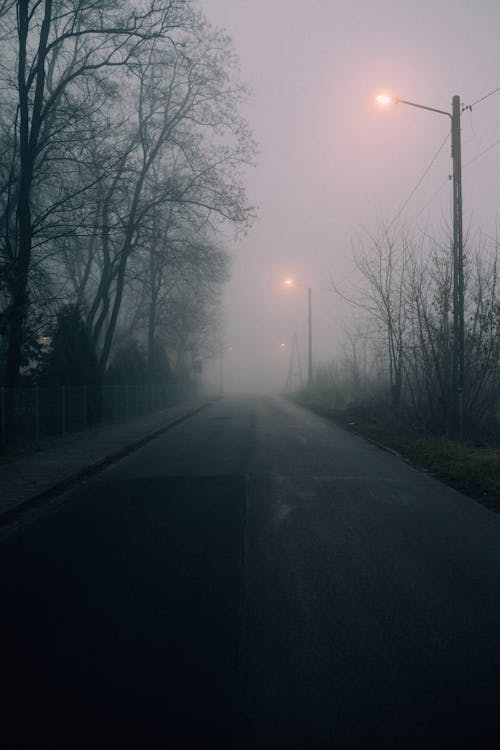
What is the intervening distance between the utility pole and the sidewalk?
26.9 ft

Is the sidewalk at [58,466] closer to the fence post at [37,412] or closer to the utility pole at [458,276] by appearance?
Answer: the fence post at [37,412]

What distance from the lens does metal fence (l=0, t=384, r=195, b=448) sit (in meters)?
15.6

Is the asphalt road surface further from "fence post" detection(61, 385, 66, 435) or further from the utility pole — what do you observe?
"fence post" detection(61, 385, 66, 435)

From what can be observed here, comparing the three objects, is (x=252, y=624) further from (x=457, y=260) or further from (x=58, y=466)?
(x=457, y=260)

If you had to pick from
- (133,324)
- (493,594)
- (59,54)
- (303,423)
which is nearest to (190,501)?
(493,594)

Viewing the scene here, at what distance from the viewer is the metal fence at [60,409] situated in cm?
1564

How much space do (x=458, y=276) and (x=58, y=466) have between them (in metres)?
9.71

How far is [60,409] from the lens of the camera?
19.1m

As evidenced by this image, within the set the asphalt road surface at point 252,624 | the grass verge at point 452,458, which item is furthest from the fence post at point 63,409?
→ the asphalt road surface at point 252,624

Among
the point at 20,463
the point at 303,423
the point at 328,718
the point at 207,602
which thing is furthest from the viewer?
the point at 303,423

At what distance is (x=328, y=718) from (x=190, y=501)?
18.4 ft

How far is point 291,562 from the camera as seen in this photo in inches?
227

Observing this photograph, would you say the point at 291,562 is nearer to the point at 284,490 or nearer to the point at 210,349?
the point at 284,490

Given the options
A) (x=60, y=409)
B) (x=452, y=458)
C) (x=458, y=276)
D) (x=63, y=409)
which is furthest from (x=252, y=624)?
(x=63, y=409)
